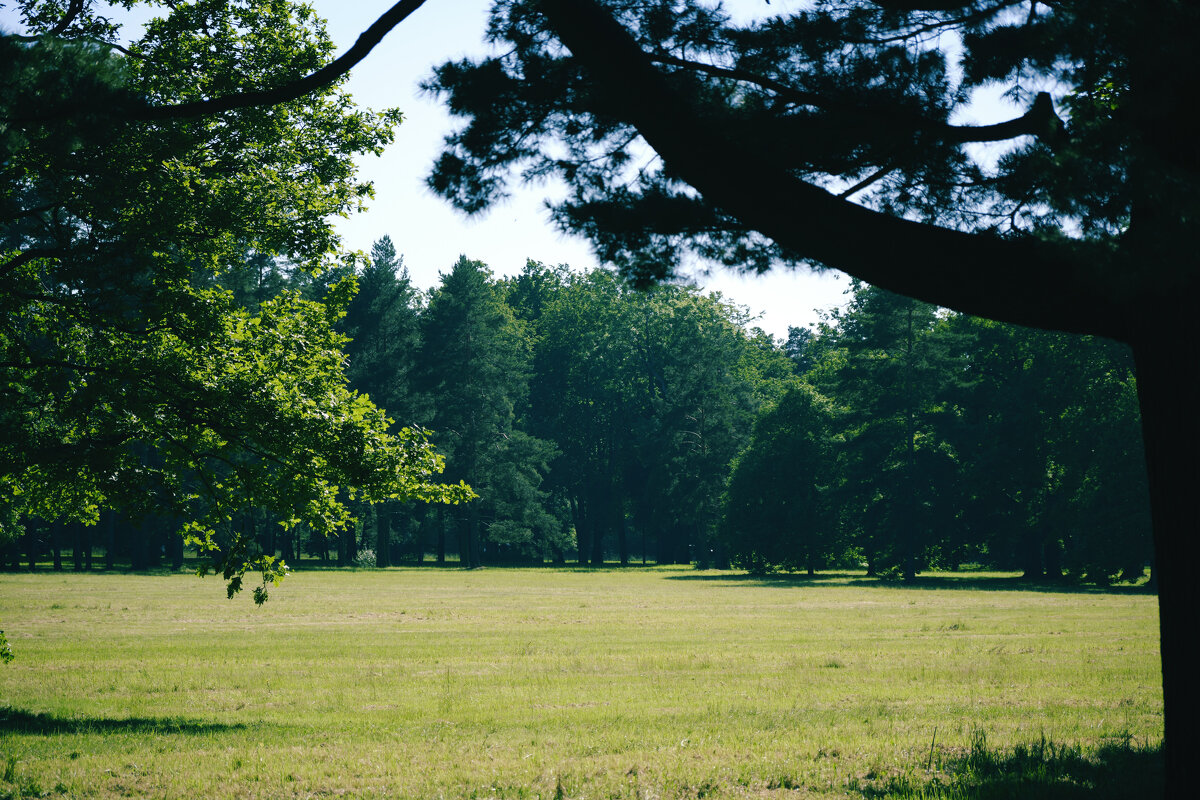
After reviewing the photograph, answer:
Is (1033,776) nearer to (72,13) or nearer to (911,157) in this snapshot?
(911,157)

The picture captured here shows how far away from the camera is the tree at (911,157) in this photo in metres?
4.50

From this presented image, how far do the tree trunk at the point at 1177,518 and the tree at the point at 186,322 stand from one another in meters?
8.88

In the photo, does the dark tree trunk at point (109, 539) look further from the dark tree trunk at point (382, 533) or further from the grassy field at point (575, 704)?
the grassy field at point (575, 704)

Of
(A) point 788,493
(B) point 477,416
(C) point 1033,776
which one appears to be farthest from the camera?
(B) point 477,416

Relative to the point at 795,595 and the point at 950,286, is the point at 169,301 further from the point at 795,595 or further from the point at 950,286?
the point at 795,595

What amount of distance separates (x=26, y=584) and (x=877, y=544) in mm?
37097

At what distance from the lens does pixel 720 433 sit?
64938 mm

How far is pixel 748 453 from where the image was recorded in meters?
52.6

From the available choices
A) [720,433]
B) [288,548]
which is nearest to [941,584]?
[720,433]

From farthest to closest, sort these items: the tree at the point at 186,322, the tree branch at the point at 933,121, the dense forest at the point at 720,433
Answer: the dense forest at the point at 720,433 < the tree at the point at 186,322 < the tree branch at the point at 933,121

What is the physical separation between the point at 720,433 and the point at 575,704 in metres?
54.4

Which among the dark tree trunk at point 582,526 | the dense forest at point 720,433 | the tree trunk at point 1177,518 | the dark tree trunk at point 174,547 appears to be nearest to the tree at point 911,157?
the tree trunk at point 1177,518

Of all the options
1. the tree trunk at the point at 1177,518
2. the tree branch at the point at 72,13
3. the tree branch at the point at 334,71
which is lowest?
the tree trunk at the point at 1177,518

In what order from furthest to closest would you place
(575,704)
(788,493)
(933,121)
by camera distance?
(788,493) < (575,704) < (933,121)
